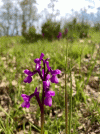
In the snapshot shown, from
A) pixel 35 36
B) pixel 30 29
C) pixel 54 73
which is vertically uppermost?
pixel 30 29

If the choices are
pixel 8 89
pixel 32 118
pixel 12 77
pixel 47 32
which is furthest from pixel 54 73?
pixel 47 32

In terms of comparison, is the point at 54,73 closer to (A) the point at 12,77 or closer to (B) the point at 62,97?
(B) the point at 62,97

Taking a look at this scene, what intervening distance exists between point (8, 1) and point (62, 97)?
2610 centimetres

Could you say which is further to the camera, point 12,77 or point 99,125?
point 12,77

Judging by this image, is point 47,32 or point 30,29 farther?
point 30,29

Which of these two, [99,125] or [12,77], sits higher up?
[12,77]

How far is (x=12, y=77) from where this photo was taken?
254cm

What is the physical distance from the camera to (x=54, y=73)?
0.93 metres

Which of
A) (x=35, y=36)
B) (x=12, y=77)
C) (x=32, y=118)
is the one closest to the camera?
(x=32, y=118)

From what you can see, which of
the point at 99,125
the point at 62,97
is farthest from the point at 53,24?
the point at 99,125

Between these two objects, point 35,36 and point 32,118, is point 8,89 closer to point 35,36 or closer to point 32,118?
point 32,118

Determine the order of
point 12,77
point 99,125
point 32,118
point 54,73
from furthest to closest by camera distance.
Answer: point 12,77 → point 32,118 → point 99,125 → point 54,73

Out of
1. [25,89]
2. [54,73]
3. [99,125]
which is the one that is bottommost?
[99,125]

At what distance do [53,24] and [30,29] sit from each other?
2.14m
